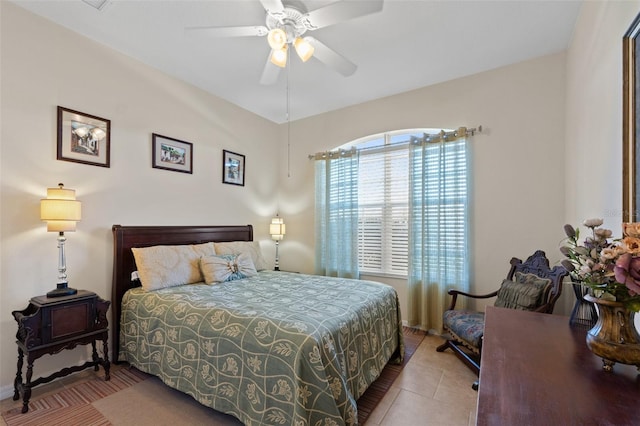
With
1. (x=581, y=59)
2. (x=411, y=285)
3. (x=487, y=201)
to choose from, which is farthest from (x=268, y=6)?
(x=411, y=285)

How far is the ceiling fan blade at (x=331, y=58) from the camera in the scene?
2.13 meters

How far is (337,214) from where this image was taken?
13.7ft

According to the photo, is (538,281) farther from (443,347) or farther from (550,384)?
(550,384)

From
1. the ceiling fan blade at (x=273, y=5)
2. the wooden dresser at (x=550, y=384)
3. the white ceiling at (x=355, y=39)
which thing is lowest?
the wooden dresser at (x=550, y=384)

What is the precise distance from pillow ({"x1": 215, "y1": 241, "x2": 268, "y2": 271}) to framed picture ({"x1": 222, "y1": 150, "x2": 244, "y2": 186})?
93 centimetres

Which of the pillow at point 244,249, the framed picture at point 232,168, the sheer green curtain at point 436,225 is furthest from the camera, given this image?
the framed picture at point 232,168

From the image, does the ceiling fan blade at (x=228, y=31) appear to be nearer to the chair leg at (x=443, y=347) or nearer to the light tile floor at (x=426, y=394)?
the light tile floor at (x=426, y=394)

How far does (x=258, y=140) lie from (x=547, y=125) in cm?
368

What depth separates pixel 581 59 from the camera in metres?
2.21

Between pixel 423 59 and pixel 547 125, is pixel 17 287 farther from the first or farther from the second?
pixel 547 125

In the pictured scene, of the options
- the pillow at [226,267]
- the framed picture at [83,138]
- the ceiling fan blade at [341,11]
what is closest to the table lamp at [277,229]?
the pillow at [226,267]

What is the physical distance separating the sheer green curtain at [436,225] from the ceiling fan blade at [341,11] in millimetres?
1981

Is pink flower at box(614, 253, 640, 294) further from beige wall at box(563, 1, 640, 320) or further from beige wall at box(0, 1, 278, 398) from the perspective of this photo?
beige wall at box(0, 1, 278, 398)

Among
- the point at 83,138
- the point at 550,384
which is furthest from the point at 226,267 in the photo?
the point at 550,384
